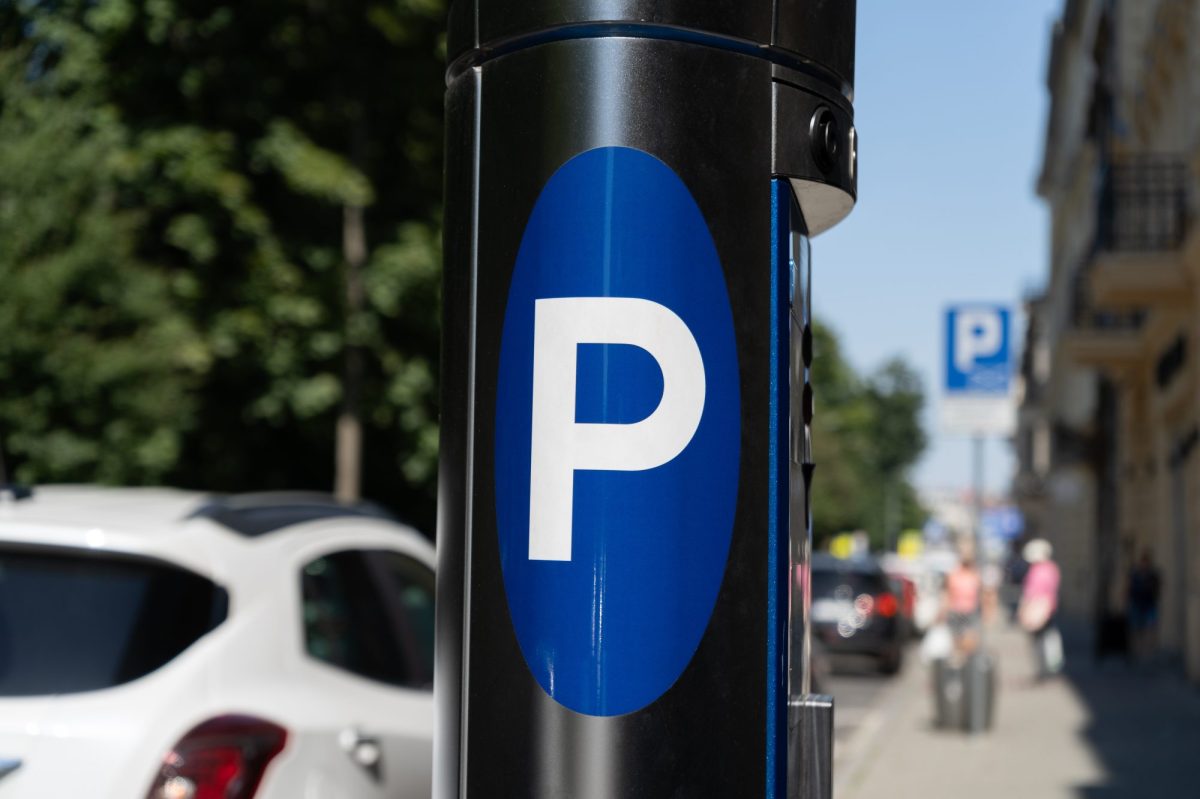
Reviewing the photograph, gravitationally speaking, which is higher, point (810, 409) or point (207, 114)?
point (207, 114)

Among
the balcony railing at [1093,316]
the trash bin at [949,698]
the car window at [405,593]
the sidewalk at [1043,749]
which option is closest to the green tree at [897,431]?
the balcony railing at [1093,316]

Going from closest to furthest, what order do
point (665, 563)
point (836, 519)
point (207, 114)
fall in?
point (665, 563) → point (207, 114) → point (836, 519)

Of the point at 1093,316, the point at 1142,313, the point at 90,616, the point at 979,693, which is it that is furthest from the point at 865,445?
the point at 90,616

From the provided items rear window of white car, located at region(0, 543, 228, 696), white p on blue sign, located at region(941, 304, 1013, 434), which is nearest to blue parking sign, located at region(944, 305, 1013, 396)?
white p on blue sign, located at region(941, 304, 1013, 434)

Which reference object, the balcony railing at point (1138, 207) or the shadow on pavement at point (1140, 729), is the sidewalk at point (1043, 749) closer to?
the shadow on pavement at point (1140, 729)

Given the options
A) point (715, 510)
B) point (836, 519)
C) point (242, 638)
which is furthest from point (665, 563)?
point (836, 519)

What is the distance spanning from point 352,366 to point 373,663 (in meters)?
18.6

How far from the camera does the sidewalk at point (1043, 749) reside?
1102cm

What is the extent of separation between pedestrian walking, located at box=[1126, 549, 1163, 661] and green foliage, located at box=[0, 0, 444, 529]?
10.00m

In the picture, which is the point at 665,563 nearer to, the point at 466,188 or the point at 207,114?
the point at 466,188

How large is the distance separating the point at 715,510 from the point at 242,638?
158cm

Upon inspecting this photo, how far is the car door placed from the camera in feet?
13.7

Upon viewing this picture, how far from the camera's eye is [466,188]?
2.83 m

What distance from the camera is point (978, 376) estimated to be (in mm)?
14109
